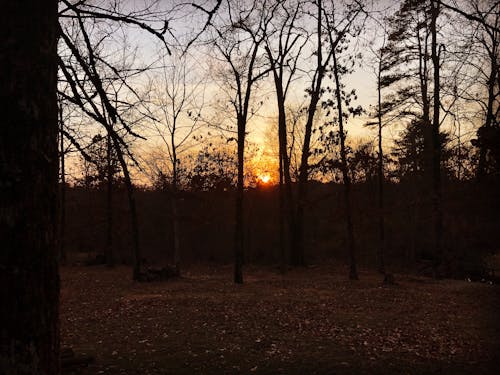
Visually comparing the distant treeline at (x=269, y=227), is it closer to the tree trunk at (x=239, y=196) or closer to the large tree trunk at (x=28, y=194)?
the tree trunk at (x=239, y=196)

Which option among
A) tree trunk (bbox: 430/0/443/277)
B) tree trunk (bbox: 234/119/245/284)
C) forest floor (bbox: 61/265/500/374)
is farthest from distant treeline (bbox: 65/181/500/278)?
forest floor (bbox: 61/265/500/374)

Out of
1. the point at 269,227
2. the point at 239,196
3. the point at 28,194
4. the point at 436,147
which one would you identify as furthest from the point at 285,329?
the point at 269,227

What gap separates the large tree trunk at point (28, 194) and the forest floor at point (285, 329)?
208 inches

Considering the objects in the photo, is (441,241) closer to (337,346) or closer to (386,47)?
(386,47)

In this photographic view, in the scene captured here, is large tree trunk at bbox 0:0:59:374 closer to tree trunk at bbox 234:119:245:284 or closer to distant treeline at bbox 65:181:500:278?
tree trunk at bbox 234:119:245:284

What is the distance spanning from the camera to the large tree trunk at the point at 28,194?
2039 mm

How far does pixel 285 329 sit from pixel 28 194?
331 inches

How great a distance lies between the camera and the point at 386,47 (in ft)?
70.5

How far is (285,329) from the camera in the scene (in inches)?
380

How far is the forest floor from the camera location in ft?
23.8

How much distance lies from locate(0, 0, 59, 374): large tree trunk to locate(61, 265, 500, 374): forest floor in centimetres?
528

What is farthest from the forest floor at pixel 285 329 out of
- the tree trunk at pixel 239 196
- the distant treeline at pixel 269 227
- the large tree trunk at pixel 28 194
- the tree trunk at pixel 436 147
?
the distant treeline at pixel 269 227

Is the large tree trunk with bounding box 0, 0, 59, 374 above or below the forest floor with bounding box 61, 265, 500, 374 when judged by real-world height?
above

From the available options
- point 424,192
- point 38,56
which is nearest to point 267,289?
point 38,56
